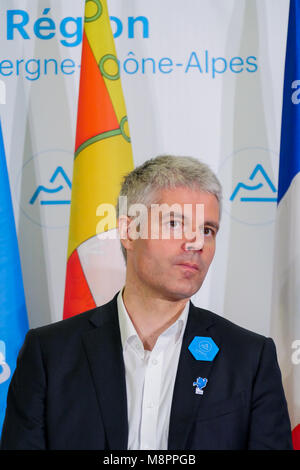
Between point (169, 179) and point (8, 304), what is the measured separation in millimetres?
1221

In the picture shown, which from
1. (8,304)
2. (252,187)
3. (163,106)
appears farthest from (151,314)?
(163,106)

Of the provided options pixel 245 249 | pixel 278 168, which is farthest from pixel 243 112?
pixel 245 249

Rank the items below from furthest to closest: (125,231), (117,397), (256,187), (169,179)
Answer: (256,187) < (125,231) < (169,179) < (117,397)

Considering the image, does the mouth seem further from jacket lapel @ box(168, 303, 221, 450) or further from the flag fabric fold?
the flag fabric fold

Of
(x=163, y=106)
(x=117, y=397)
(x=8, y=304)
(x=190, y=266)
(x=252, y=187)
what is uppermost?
(x=163, y=106)

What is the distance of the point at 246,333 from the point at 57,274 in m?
1.40

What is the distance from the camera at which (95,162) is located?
8.70 feet

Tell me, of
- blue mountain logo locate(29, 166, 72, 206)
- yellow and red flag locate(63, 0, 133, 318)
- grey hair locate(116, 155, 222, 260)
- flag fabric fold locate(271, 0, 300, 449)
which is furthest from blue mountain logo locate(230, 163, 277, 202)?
grey hair locate(116, 155, 222, 260)

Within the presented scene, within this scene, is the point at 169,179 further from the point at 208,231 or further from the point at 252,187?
the point at 252,187

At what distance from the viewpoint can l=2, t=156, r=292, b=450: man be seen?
1.68 meters

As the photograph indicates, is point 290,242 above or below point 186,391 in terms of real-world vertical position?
above

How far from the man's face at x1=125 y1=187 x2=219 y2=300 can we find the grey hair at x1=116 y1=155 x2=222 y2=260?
0.08 ft

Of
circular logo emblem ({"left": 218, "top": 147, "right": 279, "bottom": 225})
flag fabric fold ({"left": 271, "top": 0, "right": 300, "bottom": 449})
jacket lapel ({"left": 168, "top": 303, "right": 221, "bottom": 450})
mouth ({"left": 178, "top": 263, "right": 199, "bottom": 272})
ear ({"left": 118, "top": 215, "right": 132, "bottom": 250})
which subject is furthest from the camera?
circular logo emblem ({"left": 218, "top": 147, "right": 279, "bottom": 225})
